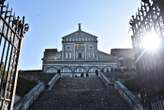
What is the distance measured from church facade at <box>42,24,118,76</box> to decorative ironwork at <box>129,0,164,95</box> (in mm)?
32801

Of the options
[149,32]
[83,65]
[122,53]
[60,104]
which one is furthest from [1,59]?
[122,53]

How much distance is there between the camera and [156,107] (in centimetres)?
409

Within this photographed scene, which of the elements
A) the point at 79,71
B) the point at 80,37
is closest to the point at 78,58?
the point at 79,71

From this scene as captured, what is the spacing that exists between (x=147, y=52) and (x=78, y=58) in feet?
117

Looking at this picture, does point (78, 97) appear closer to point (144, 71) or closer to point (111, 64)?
point (144, 71)

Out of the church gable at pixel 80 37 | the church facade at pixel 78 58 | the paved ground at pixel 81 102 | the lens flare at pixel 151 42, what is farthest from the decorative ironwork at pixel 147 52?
the church gable at pixel 80 37

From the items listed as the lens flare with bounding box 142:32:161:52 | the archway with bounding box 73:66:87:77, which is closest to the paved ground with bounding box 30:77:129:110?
the lens flare with bounding box 142:32:161:52

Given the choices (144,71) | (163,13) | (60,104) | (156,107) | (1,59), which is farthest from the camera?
(60,104)

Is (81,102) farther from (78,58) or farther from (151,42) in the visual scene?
(78,58)

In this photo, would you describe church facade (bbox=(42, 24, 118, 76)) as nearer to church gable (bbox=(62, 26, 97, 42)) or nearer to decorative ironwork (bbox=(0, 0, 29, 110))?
church gable (bbox=(62, 26, 97, 42))

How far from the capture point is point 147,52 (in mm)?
4285

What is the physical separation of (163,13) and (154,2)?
46cm

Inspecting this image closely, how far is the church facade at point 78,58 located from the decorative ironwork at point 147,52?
3280cm

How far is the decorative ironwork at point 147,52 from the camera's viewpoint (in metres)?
3.62
